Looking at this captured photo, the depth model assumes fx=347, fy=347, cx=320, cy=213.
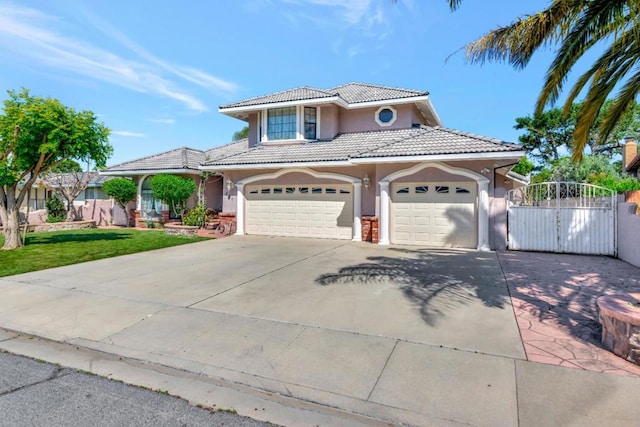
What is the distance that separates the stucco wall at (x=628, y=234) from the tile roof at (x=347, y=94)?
27.9ft

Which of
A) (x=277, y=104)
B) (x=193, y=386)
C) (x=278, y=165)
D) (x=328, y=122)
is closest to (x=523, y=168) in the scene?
(x=328, y=122)

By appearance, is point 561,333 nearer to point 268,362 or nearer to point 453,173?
point 268,362

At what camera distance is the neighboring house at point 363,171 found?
12305mm

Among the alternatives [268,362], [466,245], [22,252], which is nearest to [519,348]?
[268,362]

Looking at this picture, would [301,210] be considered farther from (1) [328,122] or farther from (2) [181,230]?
(2) [181,230]

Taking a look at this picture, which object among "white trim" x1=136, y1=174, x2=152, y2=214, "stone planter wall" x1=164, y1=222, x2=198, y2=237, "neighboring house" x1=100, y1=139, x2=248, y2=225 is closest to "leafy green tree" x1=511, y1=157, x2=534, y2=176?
"neighboring house" x1=100, y1=139, x2=248, y2=225

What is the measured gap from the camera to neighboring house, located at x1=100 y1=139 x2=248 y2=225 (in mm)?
19719

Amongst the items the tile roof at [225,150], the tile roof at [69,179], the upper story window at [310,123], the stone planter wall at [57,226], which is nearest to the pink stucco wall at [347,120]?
the upper story window at [310,123]

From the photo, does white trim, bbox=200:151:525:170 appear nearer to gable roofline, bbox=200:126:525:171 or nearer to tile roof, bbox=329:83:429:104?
gable roofline, bbox=200:126:525:171

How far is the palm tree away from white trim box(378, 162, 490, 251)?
3.75 metres

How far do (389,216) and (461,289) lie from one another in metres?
6.78

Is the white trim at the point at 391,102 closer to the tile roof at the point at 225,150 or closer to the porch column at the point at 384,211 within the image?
the porch column at the point at 384,211

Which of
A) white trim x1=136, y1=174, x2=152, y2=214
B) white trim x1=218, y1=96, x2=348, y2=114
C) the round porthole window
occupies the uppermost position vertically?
white trim x1=218, y1=96, x2=348, y2=114

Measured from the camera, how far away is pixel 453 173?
12.6 m
